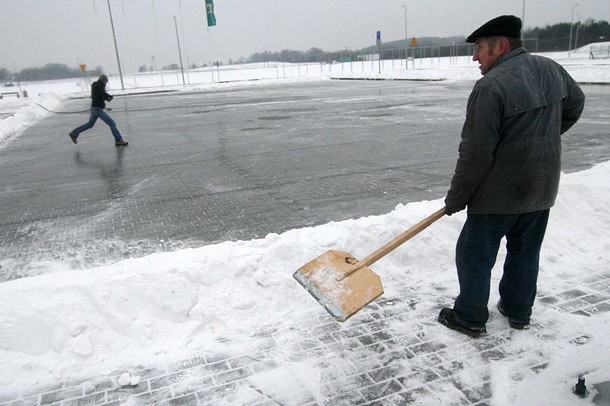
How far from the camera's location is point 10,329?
3.00 metres

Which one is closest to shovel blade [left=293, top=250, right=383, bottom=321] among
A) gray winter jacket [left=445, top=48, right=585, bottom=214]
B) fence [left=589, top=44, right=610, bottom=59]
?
gray winter jacket [left=445, top=48, right=585, bottom=214]

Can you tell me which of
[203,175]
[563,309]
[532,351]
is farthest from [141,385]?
[203,175]

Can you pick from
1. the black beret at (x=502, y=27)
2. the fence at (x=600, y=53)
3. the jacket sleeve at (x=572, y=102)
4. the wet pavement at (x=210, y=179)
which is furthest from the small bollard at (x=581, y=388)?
the fence at (x=600, y=53)

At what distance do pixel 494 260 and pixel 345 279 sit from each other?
37.6 inches

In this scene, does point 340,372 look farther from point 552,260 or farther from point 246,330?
point 552,260

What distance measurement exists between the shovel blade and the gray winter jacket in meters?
0.78

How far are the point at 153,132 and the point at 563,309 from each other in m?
12.2

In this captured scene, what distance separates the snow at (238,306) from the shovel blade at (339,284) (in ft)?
1.21

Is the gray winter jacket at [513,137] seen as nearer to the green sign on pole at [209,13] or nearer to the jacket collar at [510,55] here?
the jacket collar at [510,55]

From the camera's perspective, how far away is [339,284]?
305cm

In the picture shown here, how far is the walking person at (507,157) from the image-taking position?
262 cm

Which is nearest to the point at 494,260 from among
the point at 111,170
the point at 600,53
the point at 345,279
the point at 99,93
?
the point at 345,279

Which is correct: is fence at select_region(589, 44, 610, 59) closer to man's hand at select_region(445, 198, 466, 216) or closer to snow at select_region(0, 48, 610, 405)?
snow at select_region(0, 48, 610, 405)

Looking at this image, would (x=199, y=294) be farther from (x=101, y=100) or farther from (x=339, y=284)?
(x=101, y=100)
